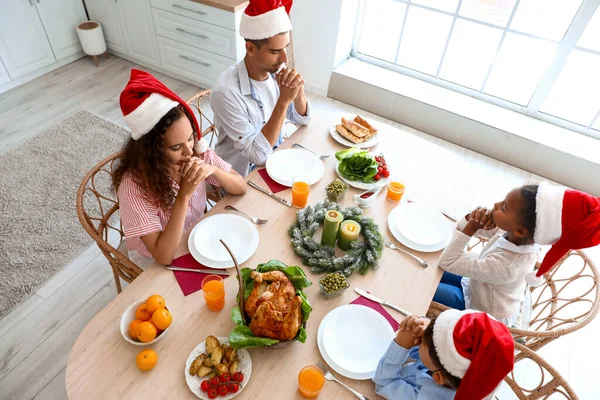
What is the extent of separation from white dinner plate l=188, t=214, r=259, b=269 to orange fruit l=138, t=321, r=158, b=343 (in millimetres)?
293

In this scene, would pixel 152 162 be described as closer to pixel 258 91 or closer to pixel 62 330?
pixel 258 91

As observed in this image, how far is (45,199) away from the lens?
104 inches

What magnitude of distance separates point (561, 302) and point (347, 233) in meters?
1.81

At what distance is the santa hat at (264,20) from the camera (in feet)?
5.56

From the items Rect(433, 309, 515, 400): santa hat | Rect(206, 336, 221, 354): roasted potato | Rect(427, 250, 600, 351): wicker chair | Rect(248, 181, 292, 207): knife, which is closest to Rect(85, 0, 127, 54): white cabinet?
Rect(248, 181, 292, 207): knife

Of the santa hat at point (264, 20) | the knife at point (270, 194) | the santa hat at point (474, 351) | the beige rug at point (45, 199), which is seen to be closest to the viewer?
the santa hat at point (474, 351)

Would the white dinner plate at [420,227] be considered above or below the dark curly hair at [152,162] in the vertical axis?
below

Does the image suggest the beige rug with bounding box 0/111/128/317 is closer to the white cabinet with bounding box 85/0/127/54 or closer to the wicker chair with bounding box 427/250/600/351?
the white cabinet with bounding box 85/0/127/54

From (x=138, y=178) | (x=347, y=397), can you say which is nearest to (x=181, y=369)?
(x=347, y=397)

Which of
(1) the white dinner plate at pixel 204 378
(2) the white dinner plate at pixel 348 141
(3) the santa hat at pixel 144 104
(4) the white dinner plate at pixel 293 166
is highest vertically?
(3) the santa hat at pixel 144 104

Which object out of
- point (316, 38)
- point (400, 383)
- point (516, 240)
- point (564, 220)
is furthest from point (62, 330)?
point (316, 38)

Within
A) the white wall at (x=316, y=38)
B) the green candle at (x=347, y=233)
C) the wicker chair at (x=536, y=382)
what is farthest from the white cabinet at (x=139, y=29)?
the wicker chair at (x=536, y=382)

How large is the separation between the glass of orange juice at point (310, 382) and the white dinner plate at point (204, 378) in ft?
0.49

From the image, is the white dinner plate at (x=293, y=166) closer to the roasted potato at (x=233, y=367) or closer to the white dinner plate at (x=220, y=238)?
the white dinner plate at (x=220, y=238)
